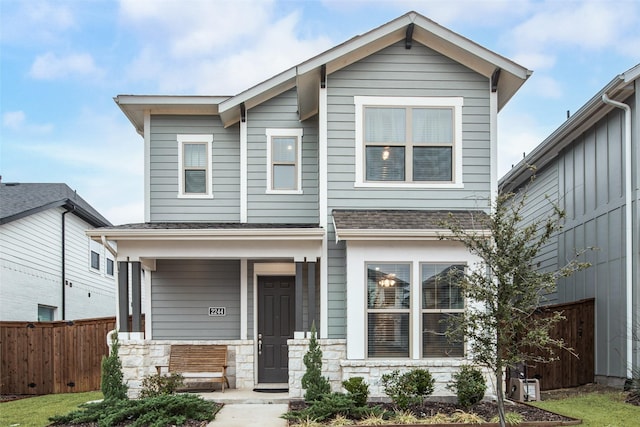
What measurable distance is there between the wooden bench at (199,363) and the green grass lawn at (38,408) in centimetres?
161

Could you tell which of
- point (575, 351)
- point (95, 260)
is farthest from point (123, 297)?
point (95, 260)

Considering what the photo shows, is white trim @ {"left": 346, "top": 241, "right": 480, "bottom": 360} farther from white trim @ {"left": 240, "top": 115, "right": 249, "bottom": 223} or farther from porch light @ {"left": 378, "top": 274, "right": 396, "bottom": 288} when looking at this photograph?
white trim @ {"left": 240, "top": 115, "right": 249, "bottom": 223}

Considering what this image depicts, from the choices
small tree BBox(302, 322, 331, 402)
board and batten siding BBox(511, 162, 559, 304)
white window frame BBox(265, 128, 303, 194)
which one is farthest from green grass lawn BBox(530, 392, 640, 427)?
white window frame BBox(265, 128, 303, 194)

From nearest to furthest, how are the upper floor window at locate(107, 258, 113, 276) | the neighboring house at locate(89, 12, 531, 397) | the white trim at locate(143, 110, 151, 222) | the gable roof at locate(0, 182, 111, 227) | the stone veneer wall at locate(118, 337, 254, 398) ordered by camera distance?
the neighboring house at locate(89, 12, 531, 397), the stone veneer wall at locate(118, 337, 254, 398), the white trim at locate(143, 110, 151, 222), the gable roof at locate(0, 182, 111, 227), the upper floor window at locate(107, 258, 113, 276)

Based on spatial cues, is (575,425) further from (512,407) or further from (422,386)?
(422,386)

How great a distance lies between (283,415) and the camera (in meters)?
8.25

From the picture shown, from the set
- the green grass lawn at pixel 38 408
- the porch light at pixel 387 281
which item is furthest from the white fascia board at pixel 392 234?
the green grass lawn at pixel 38 408

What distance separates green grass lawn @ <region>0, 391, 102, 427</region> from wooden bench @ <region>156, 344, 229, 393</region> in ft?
5.30

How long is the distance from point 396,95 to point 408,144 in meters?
0.92

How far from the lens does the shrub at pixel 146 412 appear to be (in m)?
7.89

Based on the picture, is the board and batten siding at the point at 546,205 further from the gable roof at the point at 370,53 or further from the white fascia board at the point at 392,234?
the white fascia board at the point at 392,234

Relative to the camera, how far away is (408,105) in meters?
10.2

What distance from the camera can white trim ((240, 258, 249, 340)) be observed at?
432 inches

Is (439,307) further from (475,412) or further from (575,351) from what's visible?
(575,351)
